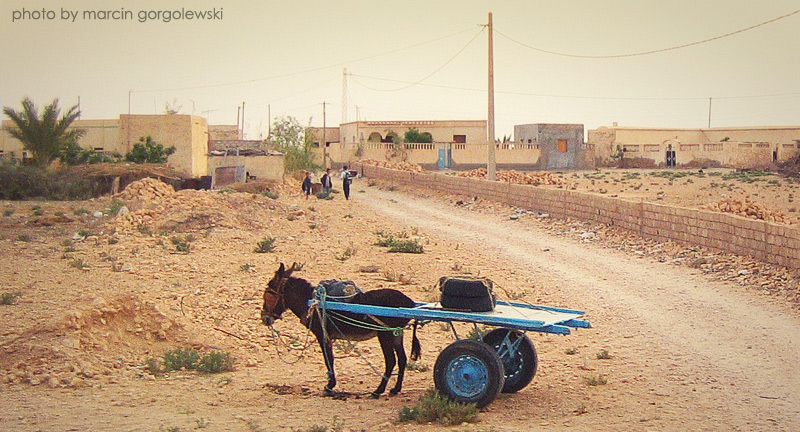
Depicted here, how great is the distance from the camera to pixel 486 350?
7.07 meters

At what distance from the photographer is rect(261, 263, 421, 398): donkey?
7.73 metres

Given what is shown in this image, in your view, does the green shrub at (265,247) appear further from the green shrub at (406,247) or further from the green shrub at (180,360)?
the green shrub at (180,360)

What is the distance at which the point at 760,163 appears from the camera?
60.1 metres

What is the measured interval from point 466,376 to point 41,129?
3421cm

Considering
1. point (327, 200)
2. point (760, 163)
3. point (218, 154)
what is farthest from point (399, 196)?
point (760, 163)

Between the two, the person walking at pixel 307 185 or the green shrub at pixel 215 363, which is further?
the person walking at pixel 307 185

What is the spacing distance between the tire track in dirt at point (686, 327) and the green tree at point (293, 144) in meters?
27.8

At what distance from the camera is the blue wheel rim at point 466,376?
7.11 meters

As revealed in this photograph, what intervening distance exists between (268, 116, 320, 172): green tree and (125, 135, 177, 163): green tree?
34.4 ft

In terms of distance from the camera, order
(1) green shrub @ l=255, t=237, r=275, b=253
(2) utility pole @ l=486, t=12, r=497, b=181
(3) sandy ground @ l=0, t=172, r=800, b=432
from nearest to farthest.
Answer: (3) sandy ground @ l=0, t=172, r=800, b=432 < (1) green shrub @ l=255, t=237, r=275, b=253 < (2) utility pole @ l=486, t=12, r=497, b=181

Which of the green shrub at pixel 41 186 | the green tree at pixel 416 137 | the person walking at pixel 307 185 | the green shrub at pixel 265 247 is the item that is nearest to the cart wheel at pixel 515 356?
the green shrub at pixel 265 247

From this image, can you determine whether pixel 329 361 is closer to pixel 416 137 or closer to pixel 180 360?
pixel 180 360

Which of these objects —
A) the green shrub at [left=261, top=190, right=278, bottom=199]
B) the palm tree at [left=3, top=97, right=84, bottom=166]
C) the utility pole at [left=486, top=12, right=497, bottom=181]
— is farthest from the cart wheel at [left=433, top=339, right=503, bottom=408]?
the palm tree at [left=3, top=97, right=84, bottom=166]

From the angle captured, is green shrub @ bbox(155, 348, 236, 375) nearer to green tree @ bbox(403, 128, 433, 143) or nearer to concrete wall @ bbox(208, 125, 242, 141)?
concrete wall @ bbox(208, 125, 242, 141)
